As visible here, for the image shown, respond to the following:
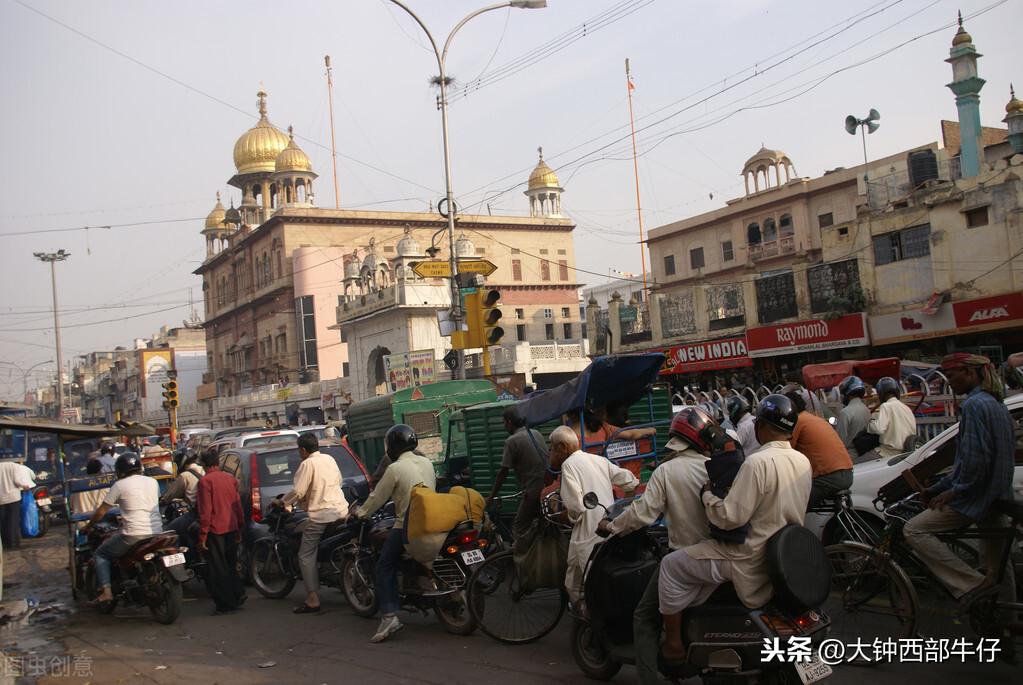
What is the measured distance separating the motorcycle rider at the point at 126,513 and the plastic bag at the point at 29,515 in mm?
9376

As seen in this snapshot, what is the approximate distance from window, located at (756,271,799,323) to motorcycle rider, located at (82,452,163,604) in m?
22.9

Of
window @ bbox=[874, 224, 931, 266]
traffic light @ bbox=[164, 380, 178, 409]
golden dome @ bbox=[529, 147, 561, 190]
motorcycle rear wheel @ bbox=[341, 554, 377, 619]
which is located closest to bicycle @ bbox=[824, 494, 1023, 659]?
motorcycle rear wheel @ bbox=[341, 554, 377, 619]

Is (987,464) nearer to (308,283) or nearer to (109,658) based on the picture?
(109,658)

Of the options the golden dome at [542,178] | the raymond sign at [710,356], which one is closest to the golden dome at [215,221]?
the golden dome at [542,178]

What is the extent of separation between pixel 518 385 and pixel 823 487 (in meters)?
35.3

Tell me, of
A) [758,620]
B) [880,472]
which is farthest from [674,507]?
[880,472]

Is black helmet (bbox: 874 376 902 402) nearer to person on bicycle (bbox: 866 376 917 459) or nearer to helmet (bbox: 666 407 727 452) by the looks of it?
A: person on bicycle (bbox: 866 376 917 459)

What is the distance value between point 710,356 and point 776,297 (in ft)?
10.4

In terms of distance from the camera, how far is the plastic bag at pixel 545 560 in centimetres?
642

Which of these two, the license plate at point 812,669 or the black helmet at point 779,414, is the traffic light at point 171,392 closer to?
the black helmet at point 779,414

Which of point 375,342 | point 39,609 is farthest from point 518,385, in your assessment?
point 39,609

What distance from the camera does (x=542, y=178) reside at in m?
70.9

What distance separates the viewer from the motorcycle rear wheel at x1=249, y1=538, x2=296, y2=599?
9703 millimetres

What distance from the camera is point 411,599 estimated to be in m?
7.48
